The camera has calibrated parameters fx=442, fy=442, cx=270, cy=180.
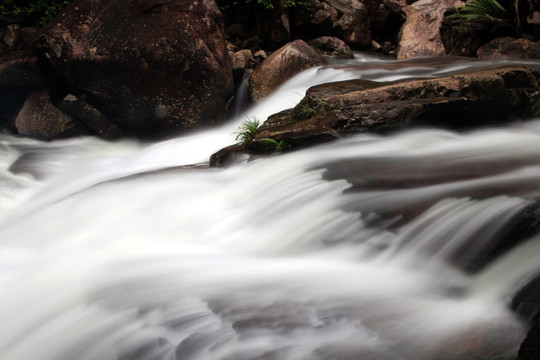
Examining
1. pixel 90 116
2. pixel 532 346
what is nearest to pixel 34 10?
pixel 90 116

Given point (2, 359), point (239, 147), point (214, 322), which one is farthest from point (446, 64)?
point (2, 359)

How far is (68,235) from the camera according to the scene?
3.43m

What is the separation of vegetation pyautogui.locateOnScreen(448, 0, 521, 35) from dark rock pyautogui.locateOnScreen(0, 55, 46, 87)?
25.8ft

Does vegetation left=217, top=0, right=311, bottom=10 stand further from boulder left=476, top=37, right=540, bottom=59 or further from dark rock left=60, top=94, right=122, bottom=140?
dark rock left=60, top=94, right=122, bottom=140

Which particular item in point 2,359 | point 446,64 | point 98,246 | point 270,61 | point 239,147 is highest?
point 270,61

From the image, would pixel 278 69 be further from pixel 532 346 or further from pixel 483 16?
pixel 532 346

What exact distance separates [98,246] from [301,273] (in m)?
1.60

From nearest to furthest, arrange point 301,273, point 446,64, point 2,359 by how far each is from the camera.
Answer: point 2,359, point 301,273, point 446,64

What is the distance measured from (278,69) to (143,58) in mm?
2178

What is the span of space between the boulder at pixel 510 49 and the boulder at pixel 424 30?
0.90m

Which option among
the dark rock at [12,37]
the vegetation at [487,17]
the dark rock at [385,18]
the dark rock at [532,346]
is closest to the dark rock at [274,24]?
the dark rock at [385,18]

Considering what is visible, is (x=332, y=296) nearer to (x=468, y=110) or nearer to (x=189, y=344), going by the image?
(x=189, y=344)

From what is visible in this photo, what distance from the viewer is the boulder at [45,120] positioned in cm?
697

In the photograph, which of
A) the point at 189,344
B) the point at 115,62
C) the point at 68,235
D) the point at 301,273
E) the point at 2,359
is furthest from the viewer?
the point at 115,62
